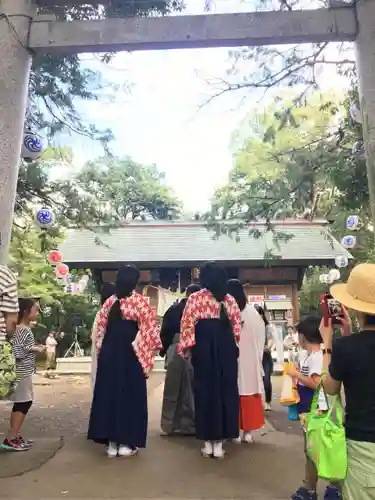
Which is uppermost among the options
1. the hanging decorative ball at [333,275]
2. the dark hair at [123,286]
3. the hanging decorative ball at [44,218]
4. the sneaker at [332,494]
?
the hanging decorative ball at [333,275]

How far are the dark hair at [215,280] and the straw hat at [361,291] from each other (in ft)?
7.21

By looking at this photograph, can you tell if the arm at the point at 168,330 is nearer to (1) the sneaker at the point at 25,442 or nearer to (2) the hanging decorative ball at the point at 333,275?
(1) the sneaker at the point at 25,442

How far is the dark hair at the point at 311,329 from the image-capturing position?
12.1ft

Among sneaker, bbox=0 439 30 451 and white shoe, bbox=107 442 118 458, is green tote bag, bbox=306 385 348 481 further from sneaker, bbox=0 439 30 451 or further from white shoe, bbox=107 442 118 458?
sneaker, bbox=0 439 30 451

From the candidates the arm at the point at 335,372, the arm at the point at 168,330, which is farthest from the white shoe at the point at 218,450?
the arm at the point at 335,372

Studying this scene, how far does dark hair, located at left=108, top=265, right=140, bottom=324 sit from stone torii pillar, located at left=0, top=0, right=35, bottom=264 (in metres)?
1.10

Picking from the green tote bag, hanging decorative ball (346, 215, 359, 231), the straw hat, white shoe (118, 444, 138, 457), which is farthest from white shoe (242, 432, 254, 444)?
hanging decorative ball (346, 215, 359, 231)

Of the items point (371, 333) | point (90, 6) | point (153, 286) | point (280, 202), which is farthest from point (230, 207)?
point (153, 286)

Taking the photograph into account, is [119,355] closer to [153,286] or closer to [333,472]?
[333,472]

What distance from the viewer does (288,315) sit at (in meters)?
16.8

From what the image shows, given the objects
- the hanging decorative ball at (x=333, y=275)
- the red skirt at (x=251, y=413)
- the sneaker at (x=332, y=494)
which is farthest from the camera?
the hanging decorative ball at (x=333, y=275)

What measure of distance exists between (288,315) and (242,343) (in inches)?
469

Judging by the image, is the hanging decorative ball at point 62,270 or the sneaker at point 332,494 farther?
the hanging decorative ball at point 62,270

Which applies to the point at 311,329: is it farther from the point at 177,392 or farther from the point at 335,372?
the point at 177,392
